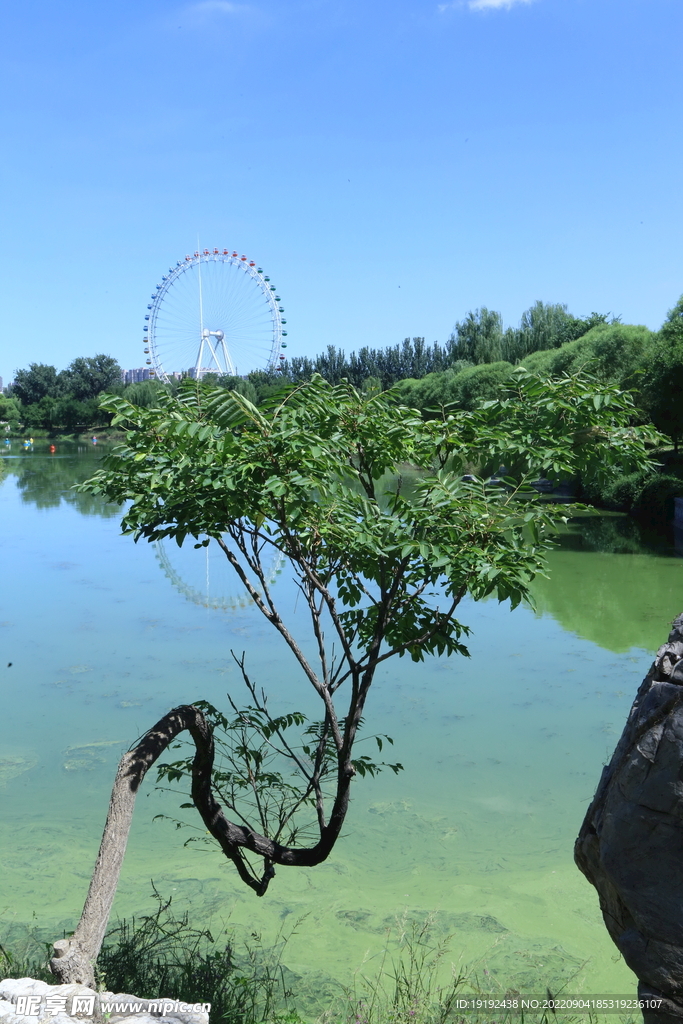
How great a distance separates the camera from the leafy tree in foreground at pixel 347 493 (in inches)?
127

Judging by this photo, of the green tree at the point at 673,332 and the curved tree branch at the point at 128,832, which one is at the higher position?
the green tree at the point at 673,332

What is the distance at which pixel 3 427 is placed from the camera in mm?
63781

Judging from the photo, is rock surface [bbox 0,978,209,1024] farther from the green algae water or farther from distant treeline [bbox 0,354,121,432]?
distant treeline [bbox 0,354,121,432]

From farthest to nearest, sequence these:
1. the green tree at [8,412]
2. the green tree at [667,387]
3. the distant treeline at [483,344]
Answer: the green tree at [8,412] → the distant treeline at [483,344] → the green tree at [667,387]

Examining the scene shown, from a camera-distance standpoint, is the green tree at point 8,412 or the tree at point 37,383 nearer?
the green tree at point 8,412

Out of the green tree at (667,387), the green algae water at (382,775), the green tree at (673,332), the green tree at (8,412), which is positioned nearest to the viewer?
the green algae water at (382,775)

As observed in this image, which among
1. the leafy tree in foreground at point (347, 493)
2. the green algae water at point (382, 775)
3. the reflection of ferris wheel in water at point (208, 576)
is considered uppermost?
the leafy tree in foreground at point (347, 493)

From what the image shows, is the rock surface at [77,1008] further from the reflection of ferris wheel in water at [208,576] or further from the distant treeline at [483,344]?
the distant treeline at [483,344]

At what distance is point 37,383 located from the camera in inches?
3022

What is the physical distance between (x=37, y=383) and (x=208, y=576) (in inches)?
2696

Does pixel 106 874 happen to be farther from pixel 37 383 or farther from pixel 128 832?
pixel 37 383

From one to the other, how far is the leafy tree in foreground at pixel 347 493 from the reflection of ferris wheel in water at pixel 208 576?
320 inches

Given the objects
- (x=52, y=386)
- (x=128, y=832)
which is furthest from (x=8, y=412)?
(x=128, y=832)

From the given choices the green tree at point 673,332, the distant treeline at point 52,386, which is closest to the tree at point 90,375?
the distant treeline at point 52,386
